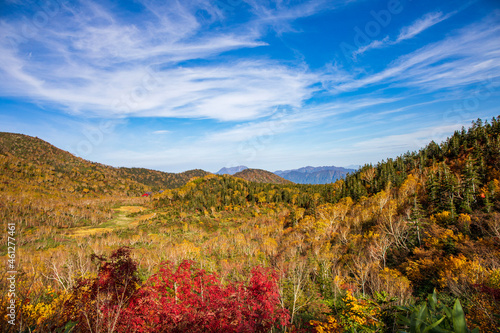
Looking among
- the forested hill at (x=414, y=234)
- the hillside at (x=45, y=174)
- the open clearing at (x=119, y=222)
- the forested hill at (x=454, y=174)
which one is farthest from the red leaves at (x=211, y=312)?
the hillside at (x=45, y=174)

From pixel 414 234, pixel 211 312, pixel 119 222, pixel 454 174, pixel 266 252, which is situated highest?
pixel 454 174

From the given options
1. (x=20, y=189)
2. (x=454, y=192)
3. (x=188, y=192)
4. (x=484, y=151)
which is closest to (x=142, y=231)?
(x=188, y=192)

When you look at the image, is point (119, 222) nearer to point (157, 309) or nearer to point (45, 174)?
point (45, 174)

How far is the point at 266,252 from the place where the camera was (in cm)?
5928

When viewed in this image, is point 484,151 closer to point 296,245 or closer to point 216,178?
point 296,245

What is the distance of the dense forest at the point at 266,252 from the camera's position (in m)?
7.27

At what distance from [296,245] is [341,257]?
42.1 ft

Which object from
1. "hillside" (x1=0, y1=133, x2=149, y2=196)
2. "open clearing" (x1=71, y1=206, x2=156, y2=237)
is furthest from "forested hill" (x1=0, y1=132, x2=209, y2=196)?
"open clearing" (x1=71, y1=206, x2=156, y2=237)

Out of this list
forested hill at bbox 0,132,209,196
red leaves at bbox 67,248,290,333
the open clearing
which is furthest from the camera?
forested hill at bbox 0,132,209,196

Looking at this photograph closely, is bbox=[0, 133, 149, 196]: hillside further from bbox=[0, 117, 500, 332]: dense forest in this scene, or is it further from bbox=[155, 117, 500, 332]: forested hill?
bbox=[155, 117, 500, 332]: forested hill

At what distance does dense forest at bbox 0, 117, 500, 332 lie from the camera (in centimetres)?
727

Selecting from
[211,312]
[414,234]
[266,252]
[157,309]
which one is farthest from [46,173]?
[414,234]

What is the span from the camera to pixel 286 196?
130 m

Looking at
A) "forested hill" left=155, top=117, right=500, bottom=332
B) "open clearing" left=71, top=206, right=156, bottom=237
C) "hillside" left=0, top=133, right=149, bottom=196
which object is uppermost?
"hillside" left=0, top=133, right=149, bottom=196
